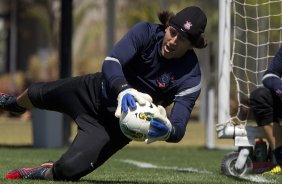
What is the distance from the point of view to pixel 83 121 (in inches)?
322

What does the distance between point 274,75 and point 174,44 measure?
2.58m

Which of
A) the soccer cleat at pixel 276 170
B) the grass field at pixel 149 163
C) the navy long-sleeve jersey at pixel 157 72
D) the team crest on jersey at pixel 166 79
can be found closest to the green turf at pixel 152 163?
the grass field at pixel 149 163

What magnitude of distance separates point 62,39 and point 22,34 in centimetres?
3954

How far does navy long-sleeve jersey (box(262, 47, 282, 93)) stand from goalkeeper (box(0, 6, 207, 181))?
84.1 inches

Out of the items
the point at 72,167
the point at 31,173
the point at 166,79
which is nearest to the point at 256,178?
the point at 166,79

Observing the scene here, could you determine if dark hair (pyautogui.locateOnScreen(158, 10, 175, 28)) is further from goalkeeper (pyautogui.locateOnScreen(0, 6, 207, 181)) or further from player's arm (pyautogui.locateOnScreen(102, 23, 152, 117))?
player's arm (pyautogui.locateOnScreen(102, 23, 152, 117))

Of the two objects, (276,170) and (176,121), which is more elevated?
(176,121)

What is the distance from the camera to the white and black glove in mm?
7203

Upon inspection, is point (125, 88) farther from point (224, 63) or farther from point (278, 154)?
point (224, 63)

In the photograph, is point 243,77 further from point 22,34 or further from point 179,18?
point 22,34

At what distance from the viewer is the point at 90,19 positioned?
48188 mm

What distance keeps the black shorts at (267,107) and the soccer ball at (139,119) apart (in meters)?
3.31

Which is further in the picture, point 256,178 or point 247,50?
point 247,50

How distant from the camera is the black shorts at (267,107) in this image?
33.9 feet
